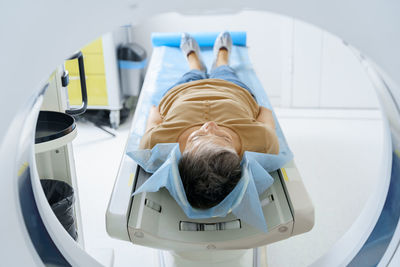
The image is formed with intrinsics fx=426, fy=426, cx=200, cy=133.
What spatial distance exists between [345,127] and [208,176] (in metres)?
2.55

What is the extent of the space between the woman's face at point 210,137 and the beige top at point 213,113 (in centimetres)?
9

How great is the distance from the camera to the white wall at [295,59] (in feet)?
13.0

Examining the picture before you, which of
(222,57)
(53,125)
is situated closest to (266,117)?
(222,57)

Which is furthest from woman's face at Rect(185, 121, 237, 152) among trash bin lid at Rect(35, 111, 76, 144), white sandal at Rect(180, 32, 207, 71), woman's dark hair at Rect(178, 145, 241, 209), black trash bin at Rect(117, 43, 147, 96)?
black trash bin at Rect(117, 43, 147, 96)

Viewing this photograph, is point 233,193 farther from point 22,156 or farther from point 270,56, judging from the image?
point 270,56

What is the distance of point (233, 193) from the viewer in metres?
1.49

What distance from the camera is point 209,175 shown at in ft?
4.98

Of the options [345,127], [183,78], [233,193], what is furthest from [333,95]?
[233,193]

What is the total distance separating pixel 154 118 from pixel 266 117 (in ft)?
1.82

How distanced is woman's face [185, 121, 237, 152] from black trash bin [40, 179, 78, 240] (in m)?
0.53

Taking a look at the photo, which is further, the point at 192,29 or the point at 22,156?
the point at 192,29

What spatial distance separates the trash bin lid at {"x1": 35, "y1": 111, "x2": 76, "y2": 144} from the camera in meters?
1.50

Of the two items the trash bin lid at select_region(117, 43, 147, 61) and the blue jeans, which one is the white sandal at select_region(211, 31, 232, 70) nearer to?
the blue jeans

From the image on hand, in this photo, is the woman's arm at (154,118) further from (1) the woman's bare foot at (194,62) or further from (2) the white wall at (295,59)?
(2) the white wall at (295,59)
